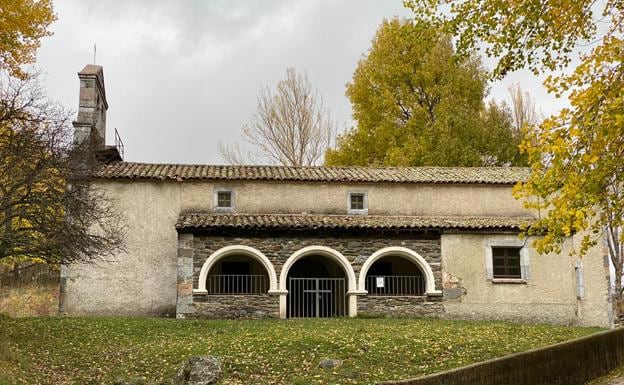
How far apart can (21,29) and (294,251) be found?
1087cm

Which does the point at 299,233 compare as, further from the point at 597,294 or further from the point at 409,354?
the point at 597,294

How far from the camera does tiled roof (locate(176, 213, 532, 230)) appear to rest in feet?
63.4

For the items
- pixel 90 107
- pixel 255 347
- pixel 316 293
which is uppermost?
pixel 90 107

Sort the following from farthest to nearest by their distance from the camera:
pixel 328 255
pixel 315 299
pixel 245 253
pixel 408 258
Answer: pixel 315 299
pixel 408 258
pixel 328 255
pixel 245 253

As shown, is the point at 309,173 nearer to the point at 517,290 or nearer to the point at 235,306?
the point at 235,306

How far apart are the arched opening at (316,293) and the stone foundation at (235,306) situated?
868 mm

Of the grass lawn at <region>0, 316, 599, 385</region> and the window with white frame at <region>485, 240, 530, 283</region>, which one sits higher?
the window with white frame at <region>485, 240, 530, 283</region>

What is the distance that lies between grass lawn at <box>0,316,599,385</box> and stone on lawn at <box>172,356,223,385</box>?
0.20 meters

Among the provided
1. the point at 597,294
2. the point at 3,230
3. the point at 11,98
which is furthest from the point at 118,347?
the point at 597,294

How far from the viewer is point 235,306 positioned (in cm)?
1886

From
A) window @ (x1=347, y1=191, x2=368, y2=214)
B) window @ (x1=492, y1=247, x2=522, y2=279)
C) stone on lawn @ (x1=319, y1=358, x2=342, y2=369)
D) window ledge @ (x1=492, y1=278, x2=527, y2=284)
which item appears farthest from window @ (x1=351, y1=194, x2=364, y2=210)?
stone on lawn @ (x1=319, y1=358, x2=342, y2=369)

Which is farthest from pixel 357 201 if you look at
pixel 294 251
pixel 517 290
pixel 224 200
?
pixel 517 290

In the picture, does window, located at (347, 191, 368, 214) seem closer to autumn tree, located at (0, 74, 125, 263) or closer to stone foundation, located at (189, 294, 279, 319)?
stone foundation, located at (189, 294, 279, 319)

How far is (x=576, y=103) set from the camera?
8945mm
